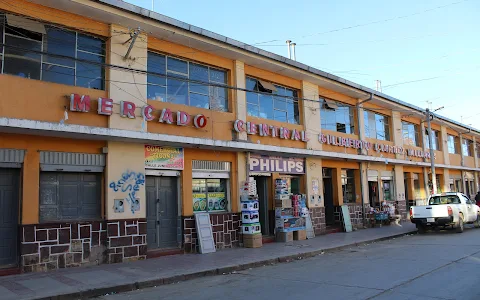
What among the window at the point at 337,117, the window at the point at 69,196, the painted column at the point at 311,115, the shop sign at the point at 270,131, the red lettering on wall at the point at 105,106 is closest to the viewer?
the window at the point at 69,196

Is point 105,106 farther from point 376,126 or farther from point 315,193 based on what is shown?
point 376,126

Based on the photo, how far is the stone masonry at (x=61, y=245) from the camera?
9.97 meters

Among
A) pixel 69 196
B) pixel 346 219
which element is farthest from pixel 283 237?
pixel 69 196

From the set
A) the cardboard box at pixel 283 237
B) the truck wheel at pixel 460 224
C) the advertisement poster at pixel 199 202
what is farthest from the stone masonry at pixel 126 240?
the truck wheel at pixel 460 224

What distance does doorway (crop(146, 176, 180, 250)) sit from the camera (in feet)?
41.9

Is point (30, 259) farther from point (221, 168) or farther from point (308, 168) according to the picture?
point (308, 168)

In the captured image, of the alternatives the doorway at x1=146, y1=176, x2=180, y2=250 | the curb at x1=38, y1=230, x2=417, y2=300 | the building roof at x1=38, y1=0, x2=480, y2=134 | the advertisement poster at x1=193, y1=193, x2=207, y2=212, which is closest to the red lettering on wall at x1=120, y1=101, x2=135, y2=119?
the doorway at x1=146, y1=176, x2=180, y2=250

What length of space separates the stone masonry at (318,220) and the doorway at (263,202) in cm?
243

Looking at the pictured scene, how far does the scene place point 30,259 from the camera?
9.95 meters

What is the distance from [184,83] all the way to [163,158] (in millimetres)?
2839

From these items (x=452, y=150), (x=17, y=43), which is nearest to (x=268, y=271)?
(x=17, y=43)

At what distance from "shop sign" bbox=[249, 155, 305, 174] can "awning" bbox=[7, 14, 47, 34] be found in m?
8.43

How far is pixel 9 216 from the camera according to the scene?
10117 millimetres

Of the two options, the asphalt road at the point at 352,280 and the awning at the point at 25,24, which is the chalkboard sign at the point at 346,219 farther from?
the awning at the point at 25,24
